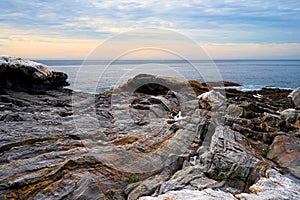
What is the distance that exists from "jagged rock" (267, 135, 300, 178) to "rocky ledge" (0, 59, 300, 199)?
43 mm

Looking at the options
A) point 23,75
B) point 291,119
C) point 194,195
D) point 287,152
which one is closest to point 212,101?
point 291,119

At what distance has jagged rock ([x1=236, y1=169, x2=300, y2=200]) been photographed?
9531 mm

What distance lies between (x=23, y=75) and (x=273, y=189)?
2497 cm

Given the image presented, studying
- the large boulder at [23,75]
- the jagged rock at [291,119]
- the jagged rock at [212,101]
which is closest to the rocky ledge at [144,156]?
the jagged rock at [291,119]

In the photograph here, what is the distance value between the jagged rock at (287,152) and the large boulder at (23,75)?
75.4 feet

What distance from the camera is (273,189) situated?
32.9 ft

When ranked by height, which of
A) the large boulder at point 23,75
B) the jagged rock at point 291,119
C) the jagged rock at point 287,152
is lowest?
the jagged rock at point 287,152

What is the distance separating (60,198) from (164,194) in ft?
12.2

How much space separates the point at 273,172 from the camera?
1145 centimetres

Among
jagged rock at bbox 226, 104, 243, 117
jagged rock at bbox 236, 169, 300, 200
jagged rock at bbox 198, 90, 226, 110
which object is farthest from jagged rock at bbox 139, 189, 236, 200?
jagged rock at bbox 198, 90, 226, 110

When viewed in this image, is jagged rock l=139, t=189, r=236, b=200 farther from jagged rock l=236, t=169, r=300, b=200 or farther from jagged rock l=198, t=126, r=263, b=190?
jagged rock l=198, t=126, r=263, b=190

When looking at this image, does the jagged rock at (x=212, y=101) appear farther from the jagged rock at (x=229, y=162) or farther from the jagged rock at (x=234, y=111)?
the jagged rock at (x=229, y=162)

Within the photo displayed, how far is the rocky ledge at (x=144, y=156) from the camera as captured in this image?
402 inches

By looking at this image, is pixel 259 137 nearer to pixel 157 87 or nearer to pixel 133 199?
pixel 133 199
